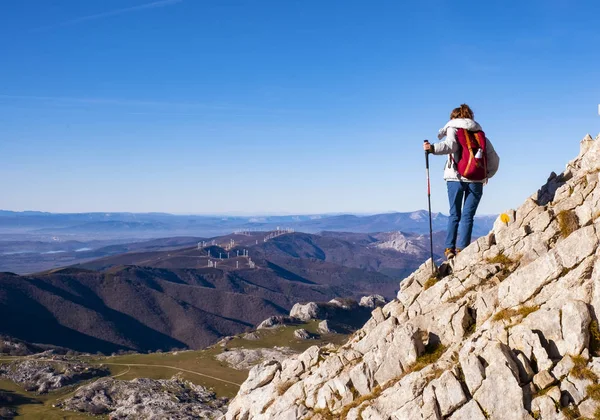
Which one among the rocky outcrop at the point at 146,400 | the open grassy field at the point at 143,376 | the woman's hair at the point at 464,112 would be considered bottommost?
the open grassy field at the point at 143,376

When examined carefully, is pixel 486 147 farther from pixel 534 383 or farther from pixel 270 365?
pixel 270 365

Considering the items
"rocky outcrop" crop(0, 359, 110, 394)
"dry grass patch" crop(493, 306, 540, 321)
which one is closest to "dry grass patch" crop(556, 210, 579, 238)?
"dry grass patch" crop(493, 306, 540, 321)

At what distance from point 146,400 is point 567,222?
146270 millimetres

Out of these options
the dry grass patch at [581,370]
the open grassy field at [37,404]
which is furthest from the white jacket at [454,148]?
the open grassy field at [37,404]

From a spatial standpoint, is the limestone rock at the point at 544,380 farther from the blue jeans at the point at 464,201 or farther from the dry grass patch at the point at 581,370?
the blue jeans at the point at 464,201

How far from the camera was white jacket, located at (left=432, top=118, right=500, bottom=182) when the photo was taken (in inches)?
1094

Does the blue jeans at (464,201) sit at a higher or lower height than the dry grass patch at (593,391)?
higher

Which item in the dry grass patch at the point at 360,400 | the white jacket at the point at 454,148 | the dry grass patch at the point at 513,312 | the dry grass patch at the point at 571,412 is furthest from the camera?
the white jacket at the point at 454,148

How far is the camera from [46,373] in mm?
182875

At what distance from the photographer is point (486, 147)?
2866 centimetres

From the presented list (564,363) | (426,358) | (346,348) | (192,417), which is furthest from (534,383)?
(192,417)

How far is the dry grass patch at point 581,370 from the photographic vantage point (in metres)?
20.7

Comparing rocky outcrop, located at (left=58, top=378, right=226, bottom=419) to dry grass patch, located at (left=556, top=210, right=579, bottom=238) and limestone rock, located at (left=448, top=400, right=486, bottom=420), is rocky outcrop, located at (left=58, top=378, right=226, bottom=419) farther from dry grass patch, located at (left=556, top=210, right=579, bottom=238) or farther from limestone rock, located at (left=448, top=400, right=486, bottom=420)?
dry grass patch, located at (left=556, top=210, right=579, bottom=238)

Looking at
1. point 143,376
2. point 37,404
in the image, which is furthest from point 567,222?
point 143,376
